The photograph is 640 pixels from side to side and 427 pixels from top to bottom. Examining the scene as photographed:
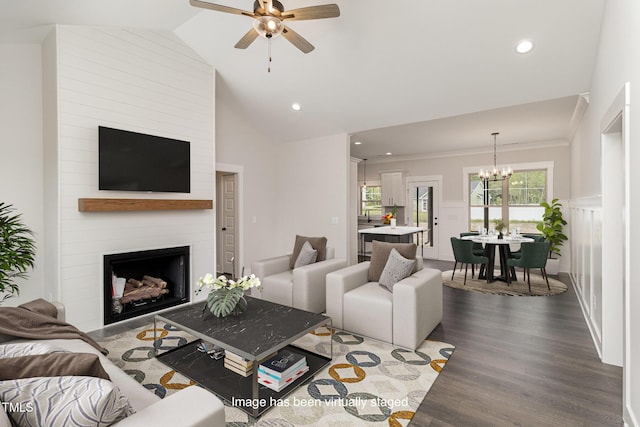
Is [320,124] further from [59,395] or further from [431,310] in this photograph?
[59,395]

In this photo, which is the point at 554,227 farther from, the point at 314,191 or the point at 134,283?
the point at 134,283

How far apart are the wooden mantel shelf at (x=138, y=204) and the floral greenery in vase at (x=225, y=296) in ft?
5.58

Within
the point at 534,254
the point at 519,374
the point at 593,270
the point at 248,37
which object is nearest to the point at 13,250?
the point at 248,37

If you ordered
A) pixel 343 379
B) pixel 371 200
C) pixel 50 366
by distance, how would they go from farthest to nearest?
1. pixel 371 200
2. pixel 343 379
3. pixel 50 366

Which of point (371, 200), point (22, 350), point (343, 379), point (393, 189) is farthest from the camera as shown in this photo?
point (371, 200)

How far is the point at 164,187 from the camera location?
13.1 ft

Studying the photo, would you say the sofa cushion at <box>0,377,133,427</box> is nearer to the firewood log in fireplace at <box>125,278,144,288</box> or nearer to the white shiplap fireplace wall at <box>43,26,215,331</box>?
the white shiplap fireplace wall at <box>43,26,215,331</box>

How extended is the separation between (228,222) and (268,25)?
4.08 m

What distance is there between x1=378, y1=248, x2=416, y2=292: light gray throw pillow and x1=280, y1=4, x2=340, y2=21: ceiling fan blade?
2.33m

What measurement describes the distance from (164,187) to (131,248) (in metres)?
0.84

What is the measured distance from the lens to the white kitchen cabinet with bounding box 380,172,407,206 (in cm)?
843

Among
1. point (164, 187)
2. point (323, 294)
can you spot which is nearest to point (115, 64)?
point (164, 187)

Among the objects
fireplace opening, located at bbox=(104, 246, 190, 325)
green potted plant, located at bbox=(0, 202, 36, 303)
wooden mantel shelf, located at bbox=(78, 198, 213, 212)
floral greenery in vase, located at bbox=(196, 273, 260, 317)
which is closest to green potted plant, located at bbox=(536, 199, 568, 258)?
floral greenery in vase, located at bbox=(196, 273, 260, 317)

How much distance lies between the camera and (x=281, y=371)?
2.24 metres
